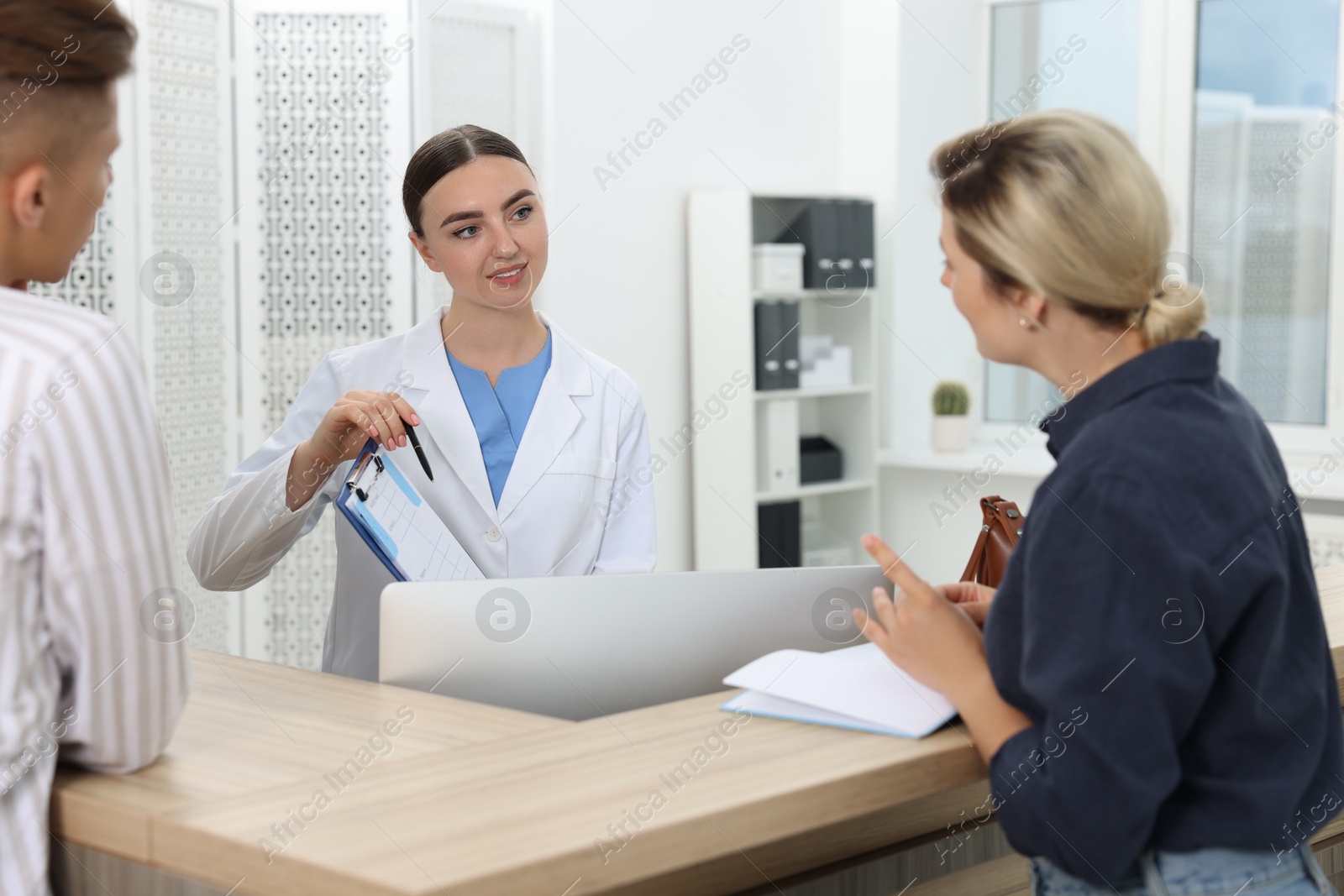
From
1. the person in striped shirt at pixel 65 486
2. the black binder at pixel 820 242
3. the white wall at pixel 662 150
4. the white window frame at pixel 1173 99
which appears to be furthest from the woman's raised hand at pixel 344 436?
the white window frame at pixel 1173 99

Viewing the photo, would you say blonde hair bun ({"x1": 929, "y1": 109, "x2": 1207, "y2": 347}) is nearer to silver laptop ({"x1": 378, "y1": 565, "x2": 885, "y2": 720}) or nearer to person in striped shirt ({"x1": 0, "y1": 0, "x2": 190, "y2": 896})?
silver laptop ({"x1": 378, "y1": 565, "x2": 885, "y2": 720})

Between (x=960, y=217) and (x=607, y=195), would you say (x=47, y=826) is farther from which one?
(x=607, y=195)

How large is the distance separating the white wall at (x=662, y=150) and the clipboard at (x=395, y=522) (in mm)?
3096

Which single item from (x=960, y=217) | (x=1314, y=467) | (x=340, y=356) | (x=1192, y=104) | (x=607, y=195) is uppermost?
(x=1192, y=104)

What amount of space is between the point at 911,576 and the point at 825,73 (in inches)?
188

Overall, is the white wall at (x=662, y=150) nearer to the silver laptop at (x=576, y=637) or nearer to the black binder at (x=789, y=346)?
the black binder at (x=789, y=346)

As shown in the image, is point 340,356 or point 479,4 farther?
point 479,4

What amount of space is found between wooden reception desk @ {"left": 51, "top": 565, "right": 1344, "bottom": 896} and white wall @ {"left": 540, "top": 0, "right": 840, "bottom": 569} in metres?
3.53

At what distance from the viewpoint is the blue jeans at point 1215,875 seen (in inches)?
Result: 42.3

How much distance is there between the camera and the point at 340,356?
2256mm

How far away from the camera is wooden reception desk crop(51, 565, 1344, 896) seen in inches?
37.2

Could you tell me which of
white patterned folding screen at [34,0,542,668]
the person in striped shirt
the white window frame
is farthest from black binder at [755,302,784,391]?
the person in striped shirt

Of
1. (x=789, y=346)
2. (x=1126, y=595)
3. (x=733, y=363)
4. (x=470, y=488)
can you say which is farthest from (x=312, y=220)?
(x=1126, y=595)

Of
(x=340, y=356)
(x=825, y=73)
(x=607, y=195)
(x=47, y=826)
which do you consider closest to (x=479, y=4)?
(x=607, y=195)
